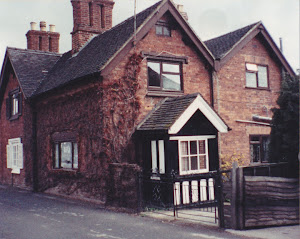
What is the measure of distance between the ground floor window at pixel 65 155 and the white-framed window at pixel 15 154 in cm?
381

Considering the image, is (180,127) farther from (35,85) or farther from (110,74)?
(35,85)

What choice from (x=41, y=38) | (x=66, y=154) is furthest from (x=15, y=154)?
(x=41, y=38)

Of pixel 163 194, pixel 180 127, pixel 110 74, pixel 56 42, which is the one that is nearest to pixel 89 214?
pixel 163 194

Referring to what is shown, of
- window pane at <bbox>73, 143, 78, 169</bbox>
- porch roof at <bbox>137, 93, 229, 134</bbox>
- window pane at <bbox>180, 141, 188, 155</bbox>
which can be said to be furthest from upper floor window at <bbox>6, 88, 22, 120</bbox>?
window pane at <bbox>180, 141, 188, 155</bbox>

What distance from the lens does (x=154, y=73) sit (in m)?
14.6

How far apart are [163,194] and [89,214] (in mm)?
2542

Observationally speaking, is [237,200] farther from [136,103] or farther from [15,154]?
[15,154]

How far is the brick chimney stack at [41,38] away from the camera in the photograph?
2364 centimetres

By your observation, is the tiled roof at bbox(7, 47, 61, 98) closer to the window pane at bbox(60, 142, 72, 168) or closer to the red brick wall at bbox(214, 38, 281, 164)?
the window pane at bbox(60, 142, 72, 168)

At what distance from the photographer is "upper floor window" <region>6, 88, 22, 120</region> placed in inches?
792

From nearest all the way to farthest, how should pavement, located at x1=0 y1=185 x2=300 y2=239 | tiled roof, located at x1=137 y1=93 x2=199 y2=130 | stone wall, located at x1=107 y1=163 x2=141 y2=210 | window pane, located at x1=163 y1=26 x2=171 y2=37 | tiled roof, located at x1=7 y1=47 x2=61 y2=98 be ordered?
pavement, located at x1=0 y1=185 x2=300 y2=239 → stone wall, located at x1=107 y1=163 x2=141 y2=210 → tiled roof, located at x1=137 y1=93 x2=199 y2=130 → window pane, located at x1=163 y1=26 x2=171 y2=37 → tiled roof, located at x1=7 y1=47 x2=61 y2=98

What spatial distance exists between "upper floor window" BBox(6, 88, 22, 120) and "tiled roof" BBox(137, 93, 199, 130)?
891 cm

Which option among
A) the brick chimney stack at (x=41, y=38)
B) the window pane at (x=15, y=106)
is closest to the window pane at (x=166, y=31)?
the window pane at (x=15, y=106)

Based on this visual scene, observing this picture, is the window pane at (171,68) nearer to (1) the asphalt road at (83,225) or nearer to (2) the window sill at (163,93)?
(2) the window sill at (163,93)
